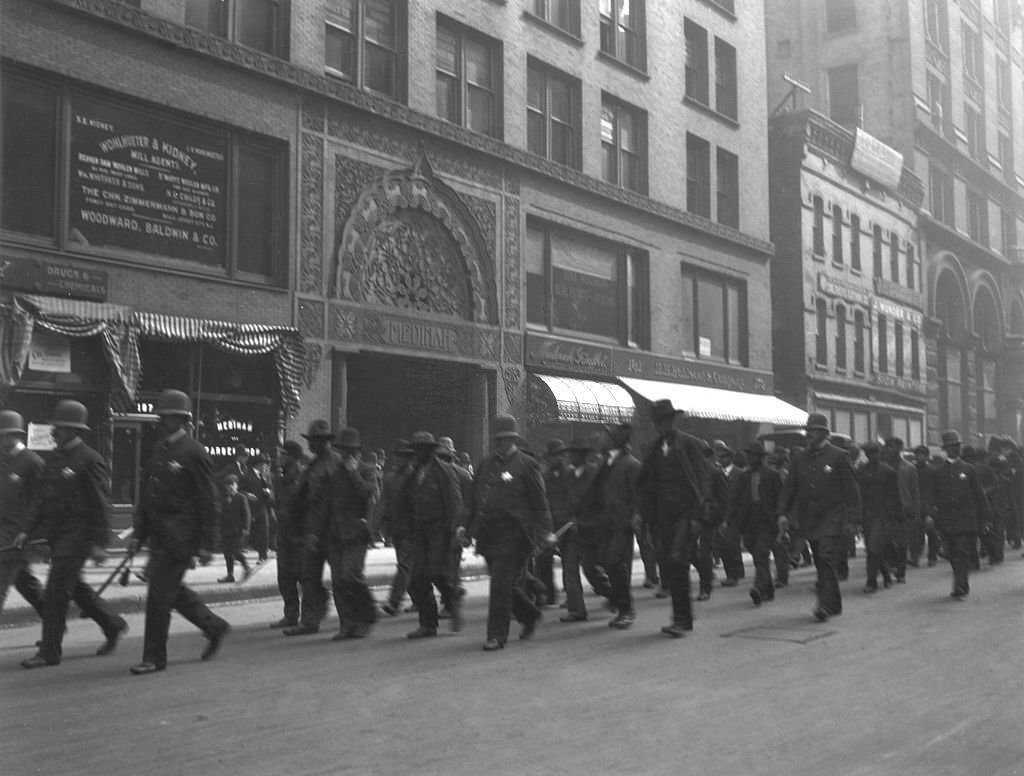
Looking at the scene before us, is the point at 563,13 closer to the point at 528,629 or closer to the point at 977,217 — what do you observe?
the point at 528,629

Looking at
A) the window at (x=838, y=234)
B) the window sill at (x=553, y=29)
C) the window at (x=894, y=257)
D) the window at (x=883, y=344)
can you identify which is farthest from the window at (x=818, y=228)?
the window sill at (x=553, y=29)

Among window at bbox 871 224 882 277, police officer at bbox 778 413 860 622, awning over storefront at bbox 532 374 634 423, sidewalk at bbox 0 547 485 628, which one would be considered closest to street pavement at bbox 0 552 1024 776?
police officer at bbox 778 413 860 622

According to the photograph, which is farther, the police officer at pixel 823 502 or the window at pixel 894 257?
the window at pixel 894 257

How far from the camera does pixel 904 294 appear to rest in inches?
1849

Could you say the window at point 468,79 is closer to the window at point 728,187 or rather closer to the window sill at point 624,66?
the window sill at point 624,66

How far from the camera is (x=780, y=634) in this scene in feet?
34.3

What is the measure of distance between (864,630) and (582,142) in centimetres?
2038

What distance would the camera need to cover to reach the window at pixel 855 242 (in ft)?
141

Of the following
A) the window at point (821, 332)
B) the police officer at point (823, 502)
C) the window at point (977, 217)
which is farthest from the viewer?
the window at point (977, 217)

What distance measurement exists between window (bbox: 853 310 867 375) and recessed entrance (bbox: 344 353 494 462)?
20852mm

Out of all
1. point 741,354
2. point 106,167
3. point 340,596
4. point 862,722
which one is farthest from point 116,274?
point 741,354

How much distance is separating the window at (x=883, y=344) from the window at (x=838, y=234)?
13.4 ft

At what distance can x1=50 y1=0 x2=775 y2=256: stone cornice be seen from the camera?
18906 millimetres

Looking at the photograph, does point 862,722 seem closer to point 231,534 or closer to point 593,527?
point 593,527
